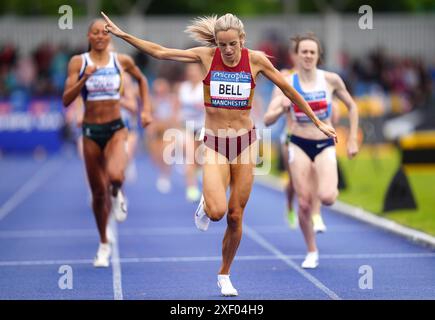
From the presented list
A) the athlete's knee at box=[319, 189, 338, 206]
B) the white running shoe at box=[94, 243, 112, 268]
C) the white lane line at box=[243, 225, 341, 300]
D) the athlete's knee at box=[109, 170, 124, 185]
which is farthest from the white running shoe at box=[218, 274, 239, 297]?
the athlete's knee at box=[109, 170, 124, 185]

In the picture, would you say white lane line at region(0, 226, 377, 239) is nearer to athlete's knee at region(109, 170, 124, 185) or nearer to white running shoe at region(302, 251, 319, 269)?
athlete's knee at region(109, 170, 124, 185)

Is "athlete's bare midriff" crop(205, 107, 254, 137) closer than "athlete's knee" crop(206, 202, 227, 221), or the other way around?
"athlete's knee" crop(206, 202, 227, 221)

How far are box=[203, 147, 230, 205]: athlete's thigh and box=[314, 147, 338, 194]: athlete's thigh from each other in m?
2.03

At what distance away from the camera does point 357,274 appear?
11484 millimetres

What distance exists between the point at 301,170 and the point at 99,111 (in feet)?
7.84

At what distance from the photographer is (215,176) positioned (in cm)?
1012

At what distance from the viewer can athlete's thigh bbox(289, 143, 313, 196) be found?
40.0 ft

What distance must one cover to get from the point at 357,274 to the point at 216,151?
90.5 inches

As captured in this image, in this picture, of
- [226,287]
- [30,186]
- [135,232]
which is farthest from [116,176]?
[30,186]

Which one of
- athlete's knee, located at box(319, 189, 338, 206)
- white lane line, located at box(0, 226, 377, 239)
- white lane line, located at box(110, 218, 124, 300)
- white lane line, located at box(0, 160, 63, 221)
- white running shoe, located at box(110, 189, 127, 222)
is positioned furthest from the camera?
white lane line, located at box(0, 160, 63, 221)

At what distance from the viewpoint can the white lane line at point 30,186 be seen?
19.9 m
